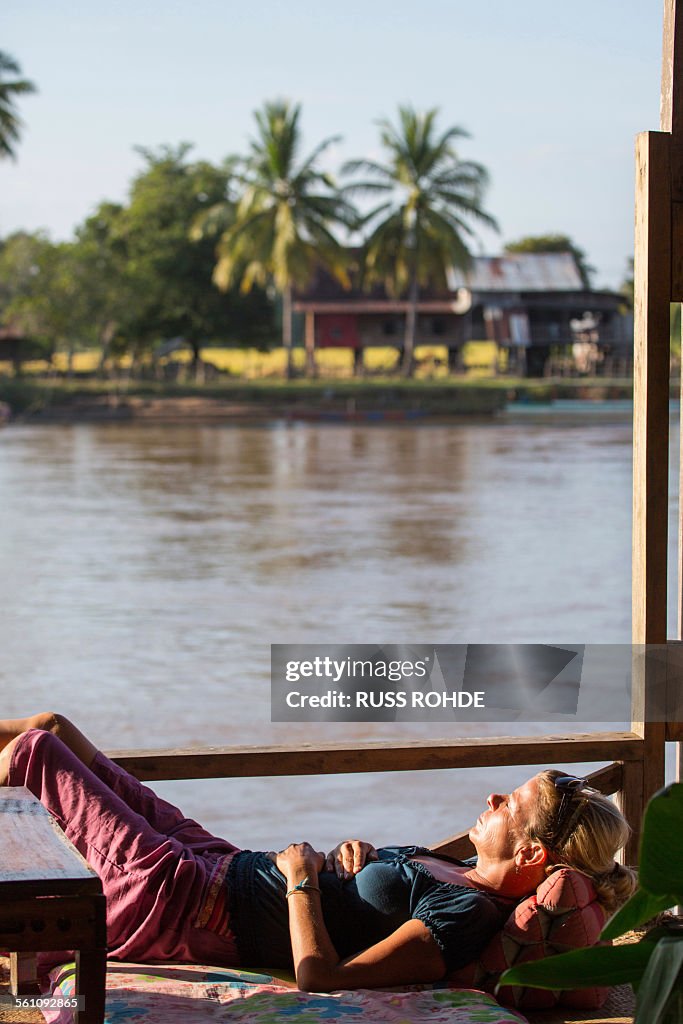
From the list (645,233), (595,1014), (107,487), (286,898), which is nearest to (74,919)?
(286,898)

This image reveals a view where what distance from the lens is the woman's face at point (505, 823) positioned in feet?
7.46

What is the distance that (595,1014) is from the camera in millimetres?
2395

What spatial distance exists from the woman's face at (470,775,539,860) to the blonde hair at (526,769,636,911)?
0.02 meters

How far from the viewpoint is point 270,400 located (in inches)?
1690

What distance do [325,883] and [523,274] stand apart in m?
48.1

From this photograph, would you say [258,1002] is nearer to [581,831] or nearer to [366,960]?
[366,960]

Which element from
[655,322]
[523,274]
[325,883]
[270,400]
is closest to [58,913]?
[325,883]

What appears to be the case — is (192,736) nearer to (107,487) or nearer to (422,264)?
(107,487)

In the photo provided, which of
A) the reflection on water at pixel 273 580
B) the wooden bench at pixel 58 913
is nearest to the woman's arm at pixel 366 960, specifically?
the wooden bench at pixel 58 913

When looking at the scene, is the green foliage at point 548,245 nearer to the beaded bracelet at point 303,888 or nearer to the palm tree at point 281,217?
the palm tree at point 281,217

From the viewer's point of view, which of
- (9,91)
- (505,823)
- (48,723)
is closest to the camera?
(505,823)

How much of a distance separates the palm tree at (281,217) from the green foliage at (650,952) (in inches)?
1673

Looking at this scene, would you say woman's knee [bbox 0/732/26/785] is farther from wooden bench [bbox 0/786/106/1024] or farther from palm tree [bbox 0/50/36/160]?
palm tree [bbox 0/50/36/160]

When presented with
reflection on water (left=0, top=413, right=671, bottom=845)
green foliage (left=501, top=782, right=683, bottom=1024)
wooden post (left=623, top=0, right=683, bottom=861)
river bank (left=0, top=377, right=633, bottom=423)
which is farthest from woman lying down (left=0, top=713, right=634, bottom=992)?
river bank (left=0, top=377, right=633, bottom=423)
